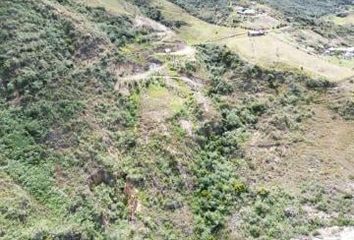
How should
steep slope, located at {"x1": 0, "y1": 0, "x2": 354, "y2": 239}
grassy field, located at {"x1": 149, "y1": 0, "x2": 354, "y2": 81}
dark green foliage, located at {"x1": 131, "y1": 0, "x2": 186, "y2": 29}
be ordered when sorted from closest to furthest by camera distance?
steep slope, located at {"x1": 0, "y1": 0, "x2": 354, "y2": 239} → grassy field, located at {"x1": 149, "y1": 0, "x2": 354, "y2": 81} → dark green foliage, located at {"x1": 131, "y1": 0, "x2": 186, "y2": 29}

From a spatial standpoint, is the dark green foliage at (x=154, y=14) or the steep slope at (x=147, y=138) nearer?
the steep slope at (x=147, y=138)

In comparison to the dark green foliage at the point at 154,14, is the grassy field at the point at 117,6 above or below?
above

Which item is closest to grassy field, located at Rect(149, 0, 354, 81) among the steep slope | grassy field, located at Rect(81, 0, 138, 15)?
the steep slope

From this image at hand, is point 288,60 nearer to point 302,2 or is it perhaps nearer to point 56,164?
point 56,164

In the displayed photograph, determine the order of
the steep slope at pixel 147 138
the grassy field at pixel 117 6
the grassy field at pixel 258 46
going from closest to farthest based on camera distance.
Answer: the steep slope at pixel 147 138, the grassy field at pixel 258 46, the grassy field at pixel 117 6

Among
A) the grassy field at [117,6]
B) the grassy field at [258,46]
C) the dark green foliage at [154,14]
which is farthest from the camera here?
the dark green foliage at [154,14]

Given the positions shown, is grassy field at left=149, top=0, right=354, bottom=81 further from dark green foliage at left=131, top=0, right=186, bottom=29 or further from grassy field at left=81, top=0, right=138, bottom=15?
grassy field at left=81, top=0, right=138, bottom=15

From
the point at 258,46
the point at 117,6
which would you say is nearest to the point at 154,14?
the point at 117,6

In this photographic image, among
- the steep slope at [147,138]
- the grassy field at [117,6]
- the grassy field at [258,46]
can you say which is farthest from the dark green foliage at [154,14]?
the steep slope at [147,138]

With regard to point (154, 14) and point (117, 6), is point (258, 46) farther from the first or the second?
point (117, 6)

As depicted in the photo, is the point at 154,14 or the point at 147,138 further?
the point at 154,14

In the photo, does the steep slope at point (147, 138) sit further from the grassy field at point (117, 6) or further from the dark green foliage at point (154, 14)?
the dark green foliage at point (154, 14)

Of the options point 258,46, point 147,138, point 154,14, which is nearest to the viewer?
point 147,138
